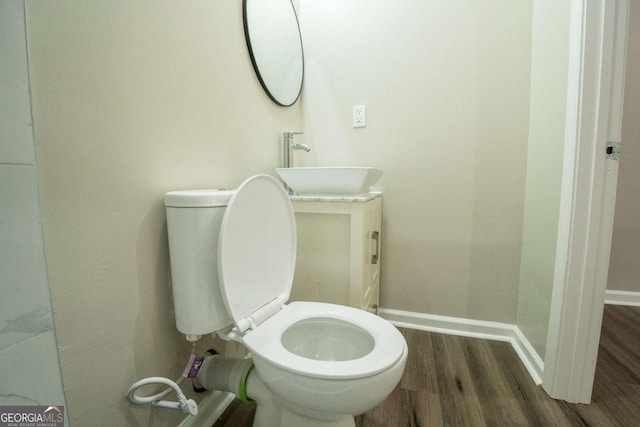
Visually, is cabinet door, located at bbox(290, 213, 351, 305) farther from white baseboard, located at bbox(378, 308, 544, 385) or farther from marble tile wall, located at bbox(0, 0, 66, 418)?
marble tile wall, located at bbox(0, 0, 66, 418)

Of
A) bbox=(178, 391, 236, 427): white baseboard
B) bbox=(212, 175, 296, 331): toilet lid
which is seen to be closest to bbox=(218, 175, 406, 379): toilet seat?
bbox=(212, 175, 296, 331): toilet lid

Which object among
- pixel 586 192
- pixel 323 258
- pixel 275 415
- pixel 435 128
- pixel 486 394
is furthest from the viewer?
pixel 435 128

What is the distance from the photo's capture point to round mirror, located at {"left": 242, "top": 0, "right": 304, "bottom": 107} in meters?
1.10

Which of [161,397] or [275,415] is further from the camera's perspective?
[275,415]

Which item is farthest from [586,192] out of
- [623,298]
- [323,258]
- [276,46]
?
[623,298]

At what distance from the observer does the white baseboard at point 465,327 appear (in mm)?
1299

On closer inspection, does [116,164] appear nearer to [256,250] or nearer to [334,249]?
[256,250]

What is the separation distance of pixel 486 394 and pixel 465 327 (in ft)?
1.47

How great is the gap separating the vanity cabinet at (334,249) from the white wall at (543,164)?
701mm

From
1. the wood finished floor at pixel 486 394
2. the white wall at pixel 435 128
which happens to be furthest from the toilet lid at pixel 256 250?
the white wall at pixel 435 128

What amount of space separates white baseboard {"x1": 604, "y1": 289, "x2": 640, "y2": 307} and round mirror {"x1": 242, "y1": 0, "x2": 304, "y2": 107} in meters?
2.48

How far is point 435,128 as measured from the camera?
4.64 ft

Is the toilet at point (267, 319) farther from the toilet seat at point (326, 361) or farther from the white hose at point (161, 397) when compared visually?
the white hose at point (161, 397)

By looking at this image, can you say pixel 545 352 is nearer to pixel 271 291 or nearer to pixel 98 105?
pixel 271 291
